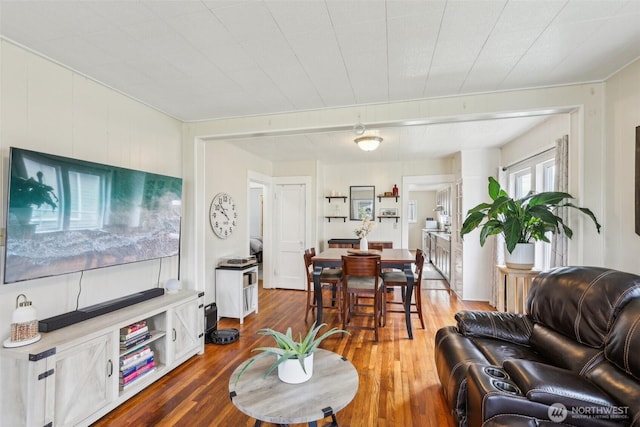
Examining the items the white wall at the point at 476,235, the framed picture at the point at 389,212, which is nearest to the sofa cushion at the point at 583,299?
the white wall at the point at 476,235

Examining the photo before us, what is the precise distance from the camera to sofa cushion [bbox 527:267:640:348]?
1562 millimetres

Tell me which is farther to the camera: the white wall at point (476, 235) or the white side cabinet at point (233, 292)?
the white wall at point (476, 235)

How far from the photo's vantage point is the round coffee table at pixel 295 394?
1266mm

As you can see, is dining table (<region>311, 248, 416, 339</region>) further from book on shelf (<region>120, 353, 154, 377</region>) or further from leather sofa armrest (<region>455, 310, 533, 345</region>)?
book on shelf (<region>120, 353, 154, 377</region>)

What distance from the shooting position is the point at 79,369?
6.03 feet

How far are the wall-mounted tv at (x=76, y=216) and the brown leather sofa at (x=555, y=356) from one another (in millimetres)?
2623

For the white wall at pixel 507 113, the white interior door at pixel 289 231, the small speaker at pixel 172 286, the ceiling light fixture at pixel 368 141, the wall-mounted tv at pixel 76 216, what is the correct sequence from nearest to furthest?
the wall-mounted tv at pixel 76 216 < the white wall at pixel 507 113 < the small speaker at pixel 172 286 < the ceiling light fixture at pixel 368 141 < the white interior door at pixel 289 231

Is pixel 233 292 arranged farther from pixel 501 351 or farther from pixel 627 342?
pixel 627 342

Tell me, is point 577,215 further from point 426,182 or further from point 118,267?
point 118,267

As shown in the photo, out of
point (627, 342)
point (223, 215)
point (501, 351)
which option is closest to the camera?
point (627, 342)

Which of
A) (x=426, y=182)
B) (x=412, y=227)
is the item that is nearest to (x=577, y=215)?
(x=426, y=182)

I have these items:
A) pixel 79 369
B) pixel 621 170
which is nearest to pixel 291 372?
pixel 79 369

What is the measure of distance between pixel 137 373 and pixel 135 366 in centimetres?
6

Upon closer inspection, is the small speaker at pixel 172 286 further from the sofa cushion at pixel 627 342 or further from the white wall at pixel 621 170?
the white wall at pixel 621 170
